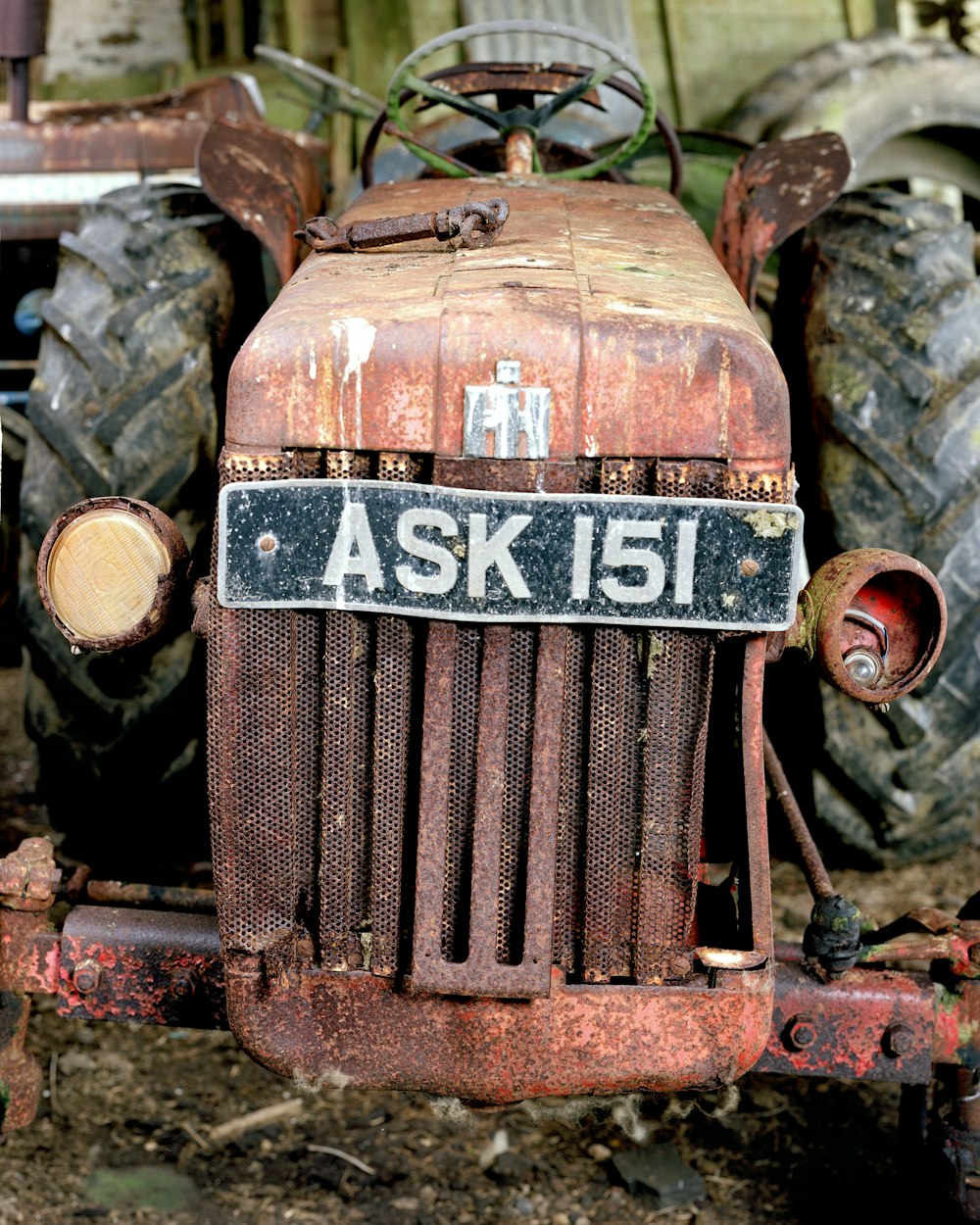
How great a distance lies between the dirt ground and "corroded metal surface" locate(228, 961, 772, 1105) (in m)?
0.36

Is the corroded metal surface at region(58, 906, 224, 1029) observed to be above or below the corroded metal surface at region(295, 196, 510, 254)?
below

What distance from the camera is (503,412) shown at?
2.06m

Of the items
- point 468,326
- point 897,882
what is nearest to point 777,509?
point 468,326

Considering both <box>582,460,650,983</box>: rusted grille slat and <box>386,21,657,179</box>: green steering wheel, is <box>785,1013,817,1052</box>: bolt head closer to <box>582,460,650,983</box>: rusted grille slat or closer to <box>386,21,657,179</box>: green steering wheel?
<box>582,460,650,983</box>: rusted grille slat

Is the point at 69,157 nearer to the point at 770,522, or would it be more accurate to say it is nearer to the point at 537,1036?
the point at 770,522

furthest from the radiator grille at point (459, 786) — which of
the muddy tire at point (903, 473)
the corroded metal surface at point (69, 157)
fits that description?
the corroded metal surface at point (69, 157)

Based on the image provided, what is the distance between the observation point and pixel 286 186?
3225 millimetres

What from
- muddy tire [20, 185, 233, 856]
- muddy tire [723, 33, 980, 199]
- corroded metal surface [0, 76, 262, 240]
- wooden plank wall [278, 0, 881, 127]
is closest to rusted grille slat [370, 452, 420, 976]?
muddy tire [20, 185, 233, 856]

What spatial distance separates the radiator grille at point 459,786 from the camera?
2.16 m

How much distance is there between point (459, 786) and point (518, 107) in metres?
1.78

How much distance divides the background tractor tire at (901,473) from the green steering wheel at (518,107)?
48cm

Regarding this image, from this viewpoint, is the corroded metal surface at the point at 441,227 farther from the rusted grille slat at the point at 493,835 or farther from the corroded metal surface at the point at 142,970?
the corroded metal surface at the point at 142,970

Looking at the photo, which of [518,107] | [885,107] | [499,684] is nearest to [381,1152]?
[499,684]

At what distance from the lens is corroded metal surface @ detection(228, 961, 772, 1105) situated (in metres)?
2.21
